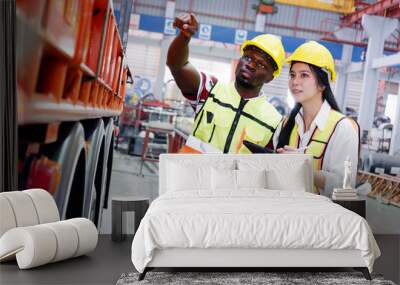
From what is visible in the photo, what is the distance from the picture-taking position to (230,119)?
177 inches

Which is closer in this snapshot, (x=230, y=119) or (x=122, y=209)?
(x=122, y=209)

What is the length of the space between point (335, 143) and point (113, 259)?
222 cm

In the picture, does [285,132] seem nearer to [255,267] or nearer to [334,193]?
[334,193]

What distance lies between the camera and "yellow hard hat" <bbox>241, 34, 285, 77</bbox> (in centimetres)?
462

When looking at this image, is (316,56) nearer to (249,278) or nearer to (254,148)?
(254,148)

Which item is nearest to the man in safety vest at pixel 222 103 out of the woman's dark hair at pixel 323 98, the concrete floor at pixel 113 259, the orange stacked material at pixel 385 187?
the woman's dark hair at pixel 323 98

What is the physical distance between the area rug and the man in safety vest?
52.9 inches

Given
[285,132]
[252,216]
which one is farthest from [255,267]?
[285,132]

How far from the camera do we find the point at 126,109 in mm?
4395

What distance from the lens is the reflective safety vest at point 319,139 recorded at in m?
4.63

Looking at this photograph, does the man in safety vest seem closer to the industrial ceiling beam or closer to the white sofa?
the industrial ceiling beam

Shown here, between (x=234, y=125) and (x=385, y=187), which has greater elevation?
(x=234, y=125)

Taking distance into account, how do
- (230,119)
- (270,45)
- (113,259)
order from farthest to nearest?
(270,45) → (230,119) → (113,259)

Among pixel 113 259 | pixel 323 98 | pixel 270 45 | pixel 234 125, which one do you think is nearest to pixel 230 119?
pixel 234 125
